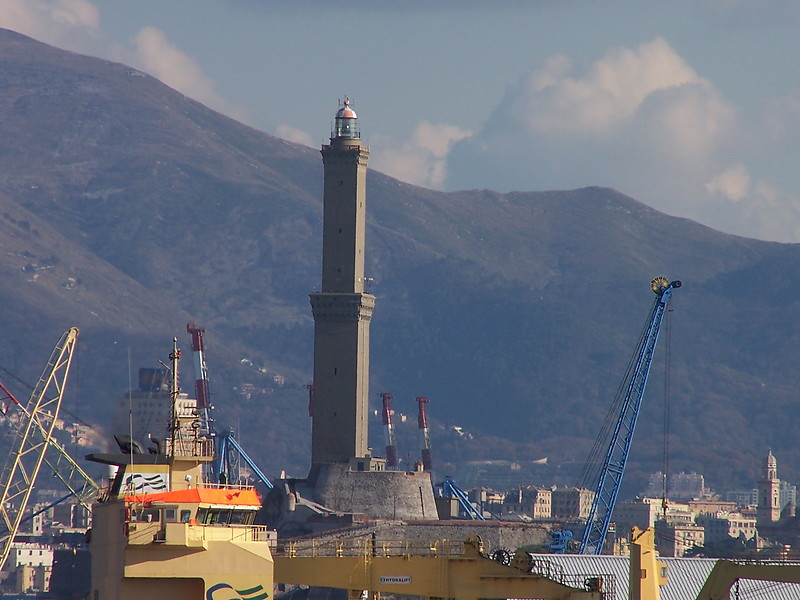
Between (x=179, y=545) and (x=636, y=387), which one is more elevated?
(x=636, y=387)

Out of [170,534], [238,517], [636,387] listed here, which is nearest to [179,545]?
[170,534]

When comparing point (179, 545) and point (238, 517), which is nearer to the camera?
point (179, 545)

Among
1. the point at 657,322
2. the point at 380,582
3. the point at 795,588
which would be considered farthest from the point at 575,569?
the point at 380,582

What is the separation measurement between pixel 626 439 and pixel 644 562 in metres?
122

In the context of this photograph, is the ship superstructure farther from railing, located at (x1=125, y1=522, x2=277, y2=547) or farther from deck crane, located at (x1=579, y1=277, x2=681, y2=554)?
deck crane, located at (x1=579, y1=277, x2=681, y2=554)

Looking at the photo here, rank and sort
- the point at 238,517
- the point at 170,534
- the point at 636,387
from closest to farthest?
the point at 170,534
the point at 238,517
the point at 636,387

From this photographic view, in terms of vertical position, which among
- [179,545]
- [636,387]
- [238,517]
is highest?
[636,387]

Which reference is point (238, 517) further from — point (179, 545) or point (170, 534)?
point (170, 534)

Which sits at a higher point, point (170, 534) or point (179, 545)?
point (170, 534)

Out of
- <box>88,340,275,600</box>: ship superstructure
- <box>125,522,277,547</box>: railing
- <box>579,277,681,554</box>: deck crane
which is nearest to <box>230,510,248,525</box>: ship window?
<box>88,340,275,600</box>: ship superstructure

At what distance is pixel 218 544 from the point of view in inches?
2368

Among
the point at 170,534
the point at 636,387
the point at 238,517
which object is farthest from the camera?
the point at 636,387

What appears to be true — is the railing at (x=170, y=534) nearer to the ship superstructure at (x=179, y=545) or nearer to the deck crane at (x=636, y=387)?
the ship superstructure at (x=179, y=545)

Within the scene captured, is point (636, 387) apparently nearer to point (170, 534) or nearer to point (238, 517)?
point (238, 517)
